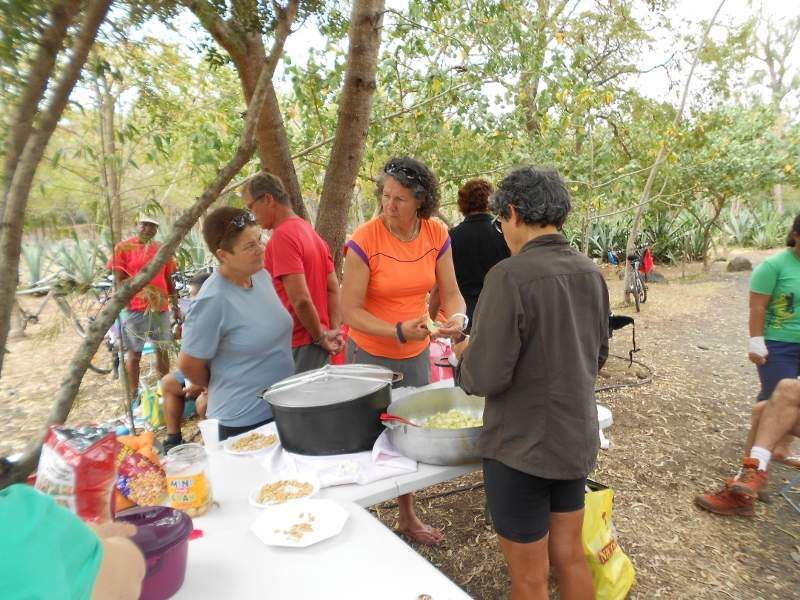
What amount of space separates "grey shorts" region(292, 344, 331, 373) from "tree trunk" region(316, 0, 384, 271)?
1.36 metres

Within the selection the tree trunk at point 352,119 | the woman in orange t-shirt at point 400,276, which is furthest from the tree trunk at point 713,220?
the woman in orange t-shirt at point 400,276

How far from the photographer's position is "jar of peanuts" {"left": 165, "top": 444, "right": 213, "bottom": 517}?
1.42 meters

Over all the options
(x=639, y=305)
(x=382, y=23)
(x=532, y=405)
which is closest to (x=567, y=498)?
(x=532, y=405)

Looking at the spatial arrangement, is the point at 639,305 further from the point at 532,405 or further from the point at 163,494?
the point at 163,494

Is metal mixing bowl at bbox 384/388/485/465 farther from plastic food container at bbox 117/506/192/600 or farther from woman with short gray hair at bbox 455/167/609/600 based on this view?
plastic food container at bbox 117/506/192/600

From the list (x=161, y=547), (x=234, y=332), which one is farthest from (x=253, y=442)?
(x=161, y=547)

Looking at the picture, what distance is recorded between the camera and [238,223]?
204 centimetres

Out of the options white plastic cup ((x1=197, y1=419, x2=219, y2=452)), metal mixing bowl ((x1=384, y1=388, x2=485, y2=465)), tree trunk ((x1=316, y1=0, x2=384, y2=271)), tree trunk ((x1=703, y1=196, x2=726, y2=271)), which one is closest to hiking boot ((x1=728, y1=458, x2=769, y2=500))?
metal mixing bowl ((x1=384, y1=388, x2=485, y2=465))

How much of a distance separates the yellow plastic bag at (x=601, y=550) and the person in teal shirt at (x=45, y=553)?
1.72 metres

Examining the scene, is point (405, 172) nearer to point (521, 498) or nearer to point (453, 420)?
point (453, 420)

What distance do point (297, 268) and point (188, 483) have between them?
1.46 m

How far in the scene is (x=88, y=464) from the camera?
0.94m

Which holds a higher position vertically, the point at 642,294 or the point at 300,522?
the point at 300,522

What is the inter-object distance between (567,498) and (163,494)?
1241 mm
